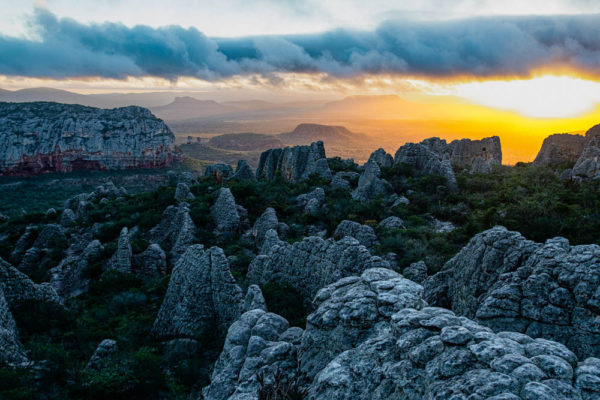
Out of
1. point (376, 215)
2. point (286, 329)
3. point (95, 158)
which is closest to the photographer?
point (286, 329)

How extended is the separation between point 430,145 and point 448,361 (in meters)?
52.7

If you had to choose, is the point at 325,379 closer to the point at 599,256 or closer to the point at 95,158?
the point at 599,256

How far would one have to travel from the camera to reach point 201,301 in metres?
12.4

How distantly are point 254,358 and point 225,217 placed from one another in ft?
65.8

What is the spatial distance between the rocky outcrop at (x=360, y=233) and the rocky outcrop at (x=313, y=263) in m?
4.62

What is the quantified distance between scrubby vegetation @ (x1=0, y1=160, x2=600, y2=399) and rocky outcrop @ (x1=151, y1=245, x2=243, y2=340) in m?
0.94

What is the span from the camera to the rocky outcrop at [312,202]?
26.5 metres

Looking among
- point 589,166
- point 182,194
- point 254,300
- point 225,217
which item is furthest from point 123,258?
point 589,166

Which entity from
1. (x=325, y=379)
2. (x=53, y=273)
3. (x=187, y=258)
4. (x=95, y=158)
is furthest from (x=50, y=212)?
(x=95, y=158)

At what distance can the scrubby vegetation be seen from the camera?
29.0 ft

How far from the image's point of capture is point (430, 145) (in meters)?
52.8

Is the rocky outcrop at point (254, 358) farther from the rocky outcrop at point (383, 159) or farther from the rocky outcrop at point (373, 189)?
the rocky outcrop at point (383, 159)

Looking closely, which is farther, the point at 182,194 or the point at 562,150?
the point at 562,150

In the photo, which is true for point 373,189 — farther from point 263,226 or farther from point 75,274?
point 75,274
